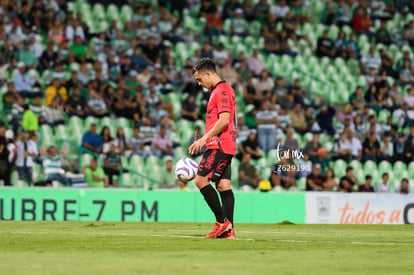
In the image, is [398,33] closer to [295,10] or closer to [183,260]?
[295,10]

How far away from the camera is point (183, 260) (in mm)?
7828

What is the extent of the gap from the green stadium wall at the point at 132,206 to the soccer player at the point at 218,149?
858 cm

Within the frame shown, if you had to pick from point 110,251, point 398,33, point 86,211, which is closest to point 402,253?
point 110,251

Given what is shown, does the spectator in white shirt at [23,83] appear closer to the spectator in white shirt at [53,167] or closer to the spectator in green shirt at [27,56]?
the spectator in green shirt at [27,56]

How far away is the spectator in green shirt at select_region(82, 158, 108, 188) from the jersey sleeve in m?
9.78

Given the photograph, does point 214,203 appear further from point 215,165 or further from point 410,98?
point 410,98

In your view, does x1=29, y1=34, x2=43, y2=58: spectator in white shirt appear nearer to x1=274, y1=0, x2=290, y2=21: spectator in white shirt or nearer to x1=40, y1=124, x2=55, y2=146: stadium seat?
x1=40, y1=124, x2=55, y2=146: stadium seat

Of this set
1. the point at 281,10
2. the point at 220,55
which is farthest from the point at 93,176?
the point at 281,10

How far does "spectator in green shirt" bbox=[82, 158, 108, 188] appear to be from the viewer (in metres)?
20.4

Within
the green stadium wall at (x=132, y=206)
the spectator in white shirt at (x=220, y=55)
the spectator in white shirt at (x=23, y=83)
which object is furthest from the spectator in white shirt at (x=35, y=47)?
the green stadium wall at (x=132, y=206)

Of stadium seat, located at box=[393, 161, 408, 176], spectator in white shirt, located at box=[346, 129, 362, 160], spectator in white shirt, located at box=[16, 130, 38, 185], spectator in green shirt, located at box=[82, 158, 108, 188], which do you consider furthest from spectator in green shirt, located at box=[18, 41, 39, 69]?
stadium seat, located at box=[393, 161, 408, 176]

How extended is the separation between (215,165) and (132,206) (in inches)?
349

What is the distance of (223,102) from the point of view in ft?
36.1

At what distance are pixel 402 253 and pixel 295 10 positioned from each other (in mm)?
21371
